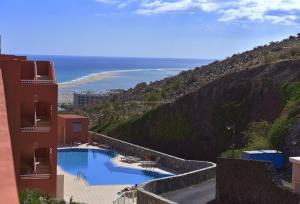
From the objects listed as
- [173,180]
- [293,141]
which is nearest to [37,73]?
[173,180]

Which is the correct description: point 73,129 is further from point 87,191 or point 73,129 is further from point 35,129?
point 35,129

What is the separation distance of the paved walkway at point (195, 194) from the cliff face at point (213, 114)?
12672 millimetres

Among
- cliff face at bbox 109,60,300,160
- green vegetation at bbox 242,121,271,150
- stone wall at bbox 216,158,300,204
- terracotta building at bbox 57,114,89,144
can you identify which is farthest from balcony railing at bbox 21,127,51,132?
terracotta building at bbox 57,114,89,144

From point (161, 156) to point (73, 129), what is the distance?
10.5 m

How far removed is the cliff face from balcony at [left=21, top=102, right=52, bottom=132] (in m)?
15.7

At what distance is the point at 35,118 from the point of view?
18.3m

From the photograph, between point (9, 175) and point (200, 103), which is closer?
point (9, 175)

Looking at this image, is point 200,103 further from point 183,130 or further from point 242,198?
point 242,198

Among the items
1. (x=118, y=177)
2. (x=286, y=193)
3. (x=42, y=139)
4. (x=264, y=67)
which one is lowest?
(x=118, y=177)

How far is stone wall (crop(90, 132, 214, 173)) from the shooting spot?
26938 millimetres

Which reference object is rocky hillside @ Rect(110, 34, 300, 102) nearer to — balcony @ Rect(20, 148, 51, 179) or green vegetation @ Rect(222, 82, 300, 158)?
green vegetation @ Rect(222, 82, 300, 158)

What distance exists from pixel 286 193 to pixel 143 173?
46.9ft

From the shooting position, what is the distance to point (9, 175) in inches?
213

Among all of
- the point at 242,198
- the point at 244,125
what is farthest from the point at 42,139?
the point at 244,125
